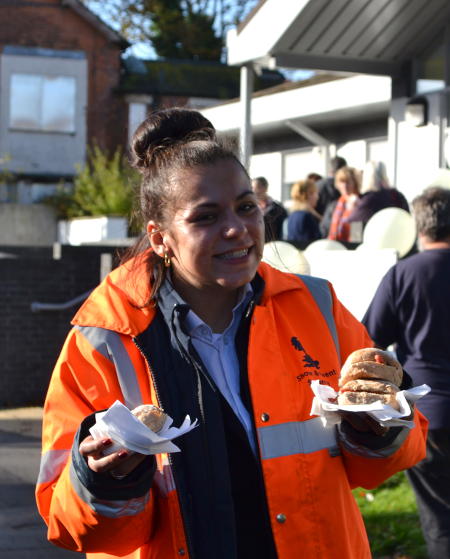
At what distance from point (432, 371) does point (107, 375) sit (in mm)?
2947

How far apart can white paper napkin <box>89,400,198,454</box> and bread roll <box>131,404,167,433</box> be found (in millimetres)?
12

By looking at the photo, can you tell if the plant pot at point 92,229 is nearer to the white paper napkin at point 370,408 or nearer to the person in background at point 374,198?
the person in background at point 374,198

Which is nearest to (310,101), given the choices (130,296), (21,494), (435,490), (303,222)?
(303,222)

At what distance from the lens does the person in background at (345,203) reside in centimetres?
1034

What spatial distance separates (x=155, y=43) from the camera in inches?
1853

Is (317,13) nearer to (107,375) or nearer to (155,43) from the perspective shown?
(107,375)

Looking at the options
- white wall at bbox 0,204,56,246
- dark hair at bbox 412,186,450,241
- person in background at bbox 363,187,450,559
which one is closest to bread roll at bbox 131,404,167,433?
person in background at bbox 363,187,450,559

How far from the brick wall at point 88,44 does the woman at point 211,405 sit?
36.0 meters

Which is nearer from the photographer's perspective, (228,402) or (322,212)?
(228,402)

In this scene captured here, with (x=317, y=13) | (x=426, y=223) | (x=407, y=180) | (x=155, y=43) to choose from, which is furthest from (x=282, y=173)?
(x=155, y=43)

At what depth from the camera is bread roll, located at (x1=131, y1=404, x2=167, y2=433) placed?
7.56 ft

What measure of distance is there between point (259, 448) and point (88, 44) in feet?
124

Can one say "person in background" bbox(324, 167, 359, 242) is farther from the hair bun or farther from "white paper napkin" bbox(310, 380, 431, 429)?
"white paper napkin" bbox(310, 380, 431, 429)

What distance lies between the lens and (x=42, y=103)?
1503 inches
